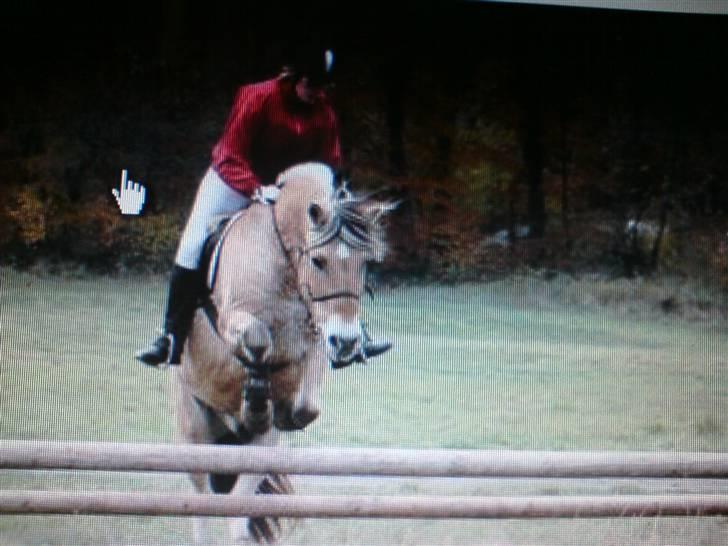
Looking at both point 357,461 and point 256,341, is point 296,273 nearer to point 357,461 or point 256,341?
point 256,341

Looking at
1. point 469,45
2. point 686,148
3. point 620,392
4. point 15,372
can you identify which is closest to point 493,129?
point 469,45

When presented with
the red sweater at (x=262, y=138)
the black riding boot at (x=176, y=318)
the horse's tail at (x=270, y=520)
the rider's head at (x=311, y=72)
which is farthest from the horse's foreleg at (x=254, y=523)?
the rider's head at (x=311, y=72)

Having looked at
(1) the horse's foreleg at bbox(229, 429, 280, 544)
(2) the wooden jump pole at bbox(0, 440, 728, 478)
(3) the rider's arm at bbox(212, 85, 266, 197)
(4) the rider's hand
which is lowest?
(1) the horse's foreleg at bbox(229, 429, 280, 544)

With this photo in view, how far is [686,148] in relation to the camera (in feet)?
15.4

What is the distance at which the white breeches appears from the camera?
4.49 metres

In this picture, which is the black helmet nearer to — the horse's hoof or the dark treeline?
the dark treeline

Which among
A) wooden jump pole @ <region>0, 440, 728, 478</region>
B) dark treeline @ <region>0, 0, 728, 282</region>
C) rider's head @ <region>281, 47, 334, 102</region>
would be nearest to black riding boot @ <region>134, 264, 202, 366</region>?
dark treeline @ <region>0, 0, 728, 282</region>

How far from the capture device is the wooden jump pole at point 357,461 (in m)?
4.38

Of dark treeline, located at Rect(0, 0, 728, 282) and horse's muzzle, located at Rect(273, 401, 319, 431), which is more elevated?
dark treeline, located at Rect(0, 0, 728, 282)

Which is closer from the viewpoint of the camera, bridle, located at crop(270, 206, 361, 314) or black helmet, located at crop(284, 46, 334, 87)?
bridle, located at crop(270, 206, 361, 314)

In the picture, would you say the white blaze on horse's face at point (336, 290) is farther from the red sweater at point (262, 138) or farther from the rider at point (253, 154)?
the red sweater at point (262, 138)

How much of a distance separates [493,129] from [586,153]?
403 millimetres

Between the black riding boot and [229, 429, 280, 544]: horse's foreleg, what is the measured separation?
480 mm

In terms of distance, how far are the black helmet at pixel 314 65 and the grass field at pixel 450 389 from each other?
0.92 metres
